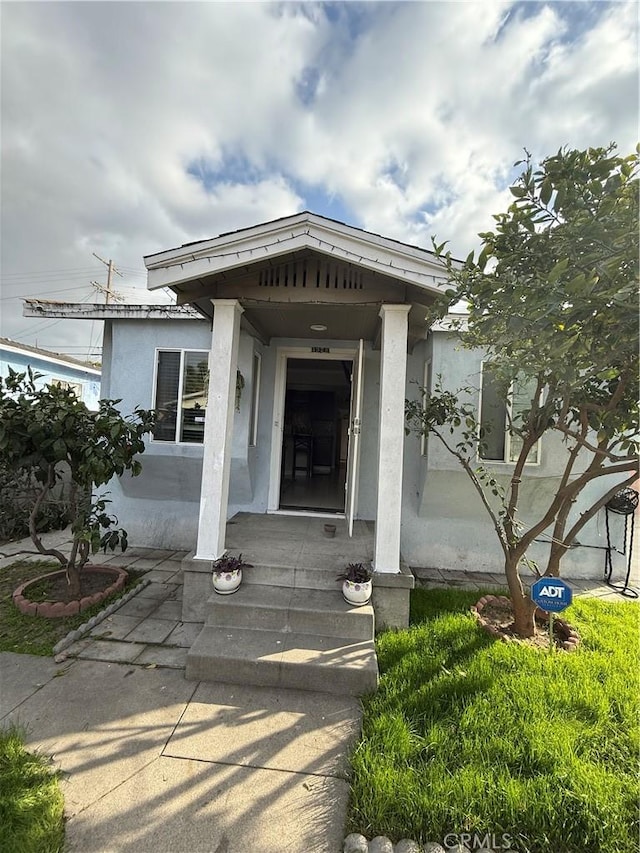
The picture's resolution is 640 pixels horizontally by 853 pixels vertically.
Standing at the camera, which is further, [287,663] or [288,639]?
[288,639]

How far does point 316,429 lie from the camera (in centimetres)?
1105

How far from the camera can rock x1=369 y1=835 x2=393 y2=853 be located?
1.57 meters

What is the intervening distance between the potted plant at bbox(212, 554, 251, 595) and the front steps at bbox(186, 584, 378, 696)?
64 mm

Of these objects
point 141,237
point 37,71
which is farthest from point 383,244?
point 141,237

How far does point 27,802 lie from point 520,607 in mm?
3613

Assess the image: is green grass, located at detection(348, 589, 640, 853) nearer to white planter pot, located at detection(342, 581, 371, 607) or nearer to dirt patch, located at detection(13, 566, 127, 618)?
white planter pot, located at detection(342, 581, 371, 607)

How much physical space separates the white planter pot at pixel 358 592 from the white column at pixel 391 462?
0.29m

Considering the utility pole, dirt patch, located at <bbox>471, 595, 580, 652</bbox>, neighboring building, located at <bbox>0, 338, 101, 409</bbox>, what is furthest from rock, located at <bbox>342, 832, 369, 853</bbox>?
the utility pole

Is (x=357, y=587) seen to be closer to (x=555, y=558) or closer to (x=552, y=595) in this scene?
(x=552, y=595)

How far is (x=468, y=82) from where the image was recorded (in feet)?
12.2

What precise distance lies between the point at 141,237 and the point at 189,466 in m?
16.4

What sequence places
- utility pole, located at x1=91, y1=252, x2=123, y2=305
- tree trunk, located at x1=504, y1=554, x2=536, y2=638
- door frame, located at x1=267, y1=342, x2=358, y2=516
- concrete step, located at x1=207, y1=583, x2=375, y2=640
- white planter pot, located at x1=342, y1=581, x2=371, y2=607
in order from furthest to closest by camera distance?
1. utility pole, located at x1=91, y1=252, x2=123, y2=305
2. door frame, located at x1=267, y1=342, x2=358, y2=516
3. tree trunk, located at x1=504, y1=554, x2=536, y2=638
4. white planter pot, located at x1=342, y1=581, x2=371, y2=607
5. concrete step, located at x1=207, y1=583, x2=375, y2=640

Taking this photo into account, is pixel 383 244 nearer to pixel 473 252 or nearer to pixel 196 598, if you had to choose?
pixel 473 252

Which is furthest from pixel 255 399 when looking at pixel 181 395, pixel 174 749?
pixel 174 749
